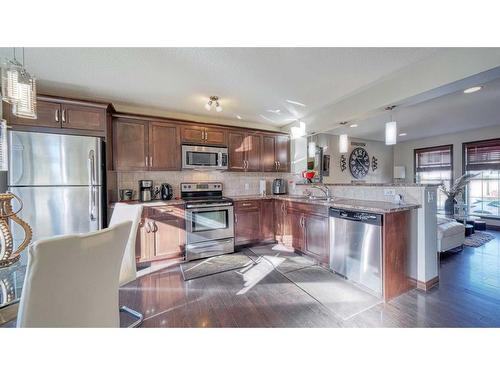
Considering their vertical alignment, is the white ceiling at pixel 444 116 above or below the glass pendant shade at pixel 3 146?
above

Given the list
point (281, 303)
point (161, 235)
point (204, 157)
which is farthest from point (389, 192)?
point (161, 235)

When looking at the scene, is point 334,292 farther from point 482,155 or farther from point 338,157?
point 482,155

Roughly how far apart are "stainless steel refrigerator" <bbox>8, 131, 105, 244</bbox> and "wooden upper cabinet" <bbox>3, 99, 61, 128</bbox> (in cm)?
20

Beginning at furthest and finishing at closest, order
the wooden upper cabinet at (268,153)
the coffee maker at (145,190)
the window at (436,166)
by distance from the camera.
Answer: the window at (436,166) → the wooden upper cabinet at (268,153) → the coffee maker at (145,190)

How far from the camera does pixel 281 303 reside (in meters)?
1.91

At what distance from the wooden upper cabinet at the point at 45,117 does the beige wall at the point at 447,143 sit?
8139 mm

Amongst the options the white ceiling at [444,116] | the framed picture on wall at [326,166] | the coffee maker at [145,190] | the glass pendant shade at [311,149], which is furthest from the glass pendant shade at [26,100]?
the framed picture on wall at [326,166]

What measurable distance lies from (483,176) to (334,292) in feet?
19.2

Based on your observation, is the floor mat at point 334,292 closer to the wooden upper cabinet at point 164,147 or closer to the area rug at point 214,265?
the area rug at point 214,265

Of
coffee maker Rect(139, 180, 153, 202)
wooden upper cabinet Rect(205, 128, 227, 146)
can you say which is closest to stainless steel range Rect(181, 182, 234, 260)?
coffee maker Rect(139, 180, 153, 202)

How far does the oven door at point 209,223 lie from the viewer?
301cm

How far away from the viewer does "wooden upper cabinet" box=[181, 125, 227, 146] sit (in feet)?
10.8

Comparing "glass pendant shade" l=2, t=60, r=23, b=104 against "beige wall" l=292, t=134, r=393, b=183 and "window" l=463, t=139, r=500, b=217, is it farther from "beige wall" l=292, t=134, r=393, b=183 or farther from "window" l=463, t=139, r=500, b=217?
"window" l=463, t=139, r=500, b=217
